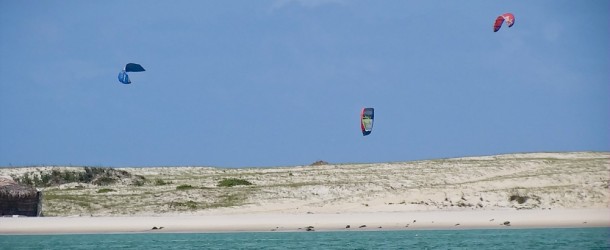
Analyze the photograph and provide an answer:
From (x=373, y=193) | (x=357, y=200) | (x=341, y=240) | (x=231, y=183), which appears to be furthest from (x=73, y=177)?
(x=341, y=240)

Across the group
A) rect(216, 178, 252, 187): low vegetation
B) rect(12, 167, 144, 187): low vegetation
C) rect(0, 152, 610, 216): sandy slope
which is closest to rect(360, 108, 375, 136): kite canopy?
rect(0, 152, 610, 216): sandy slope

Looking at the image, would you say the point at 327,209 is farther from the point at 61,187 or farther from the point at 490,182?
the point at 61,187

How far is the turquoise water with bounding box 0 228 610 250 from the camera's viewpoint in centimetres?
3434

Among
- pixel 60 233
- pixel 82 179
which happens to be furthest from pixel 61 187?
pixel 60 233

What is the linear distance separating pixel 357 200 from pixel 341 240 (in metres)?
19.2

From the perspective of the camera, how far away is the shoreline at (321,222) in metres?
44.7

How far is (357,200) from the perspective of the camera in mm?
57156

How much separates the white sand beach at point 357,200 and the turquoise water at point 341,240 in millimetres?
2842

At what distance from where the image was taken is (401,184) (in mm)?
68875

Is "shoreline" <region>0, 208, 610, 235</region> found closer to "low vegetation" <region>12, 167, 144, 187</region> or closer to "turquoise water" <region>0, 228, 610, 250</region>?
"turquoise water" <region>0, 228, 610, 250</region>

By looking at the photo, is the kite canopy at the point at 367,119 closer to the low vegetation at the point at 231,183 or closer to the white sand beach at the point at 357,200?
the white sand beach at the point at 357,200

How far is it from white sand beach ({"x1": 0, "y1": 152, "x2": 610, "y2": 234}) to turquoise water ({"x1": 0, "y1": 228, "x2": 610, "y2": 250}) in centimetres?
284

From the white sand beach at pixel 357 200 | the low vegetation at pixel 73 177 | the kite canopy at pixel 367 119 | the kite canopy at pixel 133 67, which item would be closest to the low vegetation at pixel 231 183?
the white sand beach at pixel 357 200

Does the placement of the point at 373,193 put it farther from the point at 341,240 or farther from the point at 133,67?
the point at 341,240
